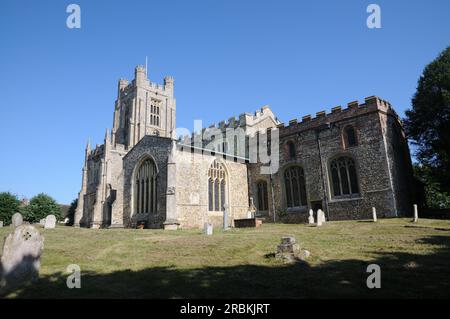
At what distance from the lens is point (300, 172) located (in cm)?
2717

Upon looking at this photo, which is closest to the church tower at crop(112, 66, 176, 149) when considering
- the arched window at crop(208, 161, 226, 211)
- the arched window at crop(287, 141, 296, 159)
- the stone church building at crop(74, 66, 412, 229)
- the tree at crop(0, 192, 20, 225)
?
the tree at crop(0, 192, 20, 225)

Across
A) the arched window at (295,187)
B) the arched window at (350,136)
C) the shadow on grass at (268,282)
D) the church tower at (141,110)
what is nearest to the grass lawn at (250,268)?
the shadow on grass at (268,282)

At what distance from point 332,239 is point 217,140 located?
25670mm

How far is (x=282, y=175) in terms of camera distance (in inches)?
1120

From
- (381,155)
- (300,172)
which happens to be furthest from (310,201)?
(381,155)

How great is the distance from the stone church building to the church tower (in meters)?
18.8

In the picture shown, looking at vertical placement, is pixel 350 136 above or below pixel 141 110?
below

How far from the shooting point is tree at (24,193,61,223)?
4338cm

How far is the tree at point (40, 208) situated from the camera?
43375 mm

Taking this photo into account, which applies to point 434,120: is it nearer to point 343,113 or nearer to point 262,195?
point 343,113

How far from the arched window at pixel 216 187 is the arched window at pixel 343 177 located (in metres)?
9.73

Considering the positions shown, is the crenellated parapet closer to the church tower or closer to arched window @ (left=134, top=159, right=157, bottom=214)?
arched window @ (left=134, top=159, right=157, bottom=214)

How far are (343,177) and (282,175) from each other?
572cm

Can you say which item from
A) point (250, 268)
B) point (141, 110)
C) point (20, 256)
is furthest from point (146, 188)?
point (141, 110)
